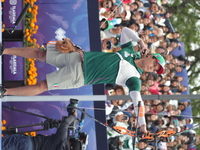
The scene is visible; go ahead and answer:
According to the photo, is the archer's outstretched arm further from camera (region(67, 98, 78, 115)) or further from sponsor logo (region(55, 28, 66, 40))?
sponsor logo (region(55, 28, 66, 40))

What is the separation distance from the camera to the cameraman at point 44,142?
420cm

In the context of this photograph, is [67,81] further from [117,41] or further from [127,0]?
[127,0]

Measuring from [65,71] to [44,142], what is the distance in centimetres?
102

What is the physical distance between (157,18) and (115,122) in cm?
421

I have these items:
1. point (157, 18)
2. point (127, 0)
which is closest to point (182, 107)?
point (157, 18)

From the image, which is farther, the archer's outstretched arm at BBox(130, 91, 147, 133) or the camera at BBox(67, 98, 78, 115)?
the camera at BBox(67, 98, 78, 115)

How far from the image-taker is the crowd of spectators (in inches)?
295

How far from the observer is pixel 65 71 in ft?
15.1

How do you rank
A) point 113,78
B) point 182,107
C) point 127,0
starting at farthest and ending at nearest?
1. point 182,107
2. point 127,0
3. point 113,78

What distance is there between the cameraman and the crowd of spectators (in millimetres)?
2780

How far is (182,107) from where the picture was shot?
9.61m

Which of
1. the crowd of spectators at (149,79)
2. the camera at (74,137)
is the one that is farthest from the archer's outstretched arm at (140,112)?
the crowd of spectators at (149,79)

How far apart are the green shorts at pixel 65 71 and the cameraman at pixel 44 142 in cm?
51

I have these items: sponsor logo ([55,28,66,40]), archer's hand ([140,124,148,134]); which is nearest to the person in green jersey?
archer's hand ([140,124,148,134])
